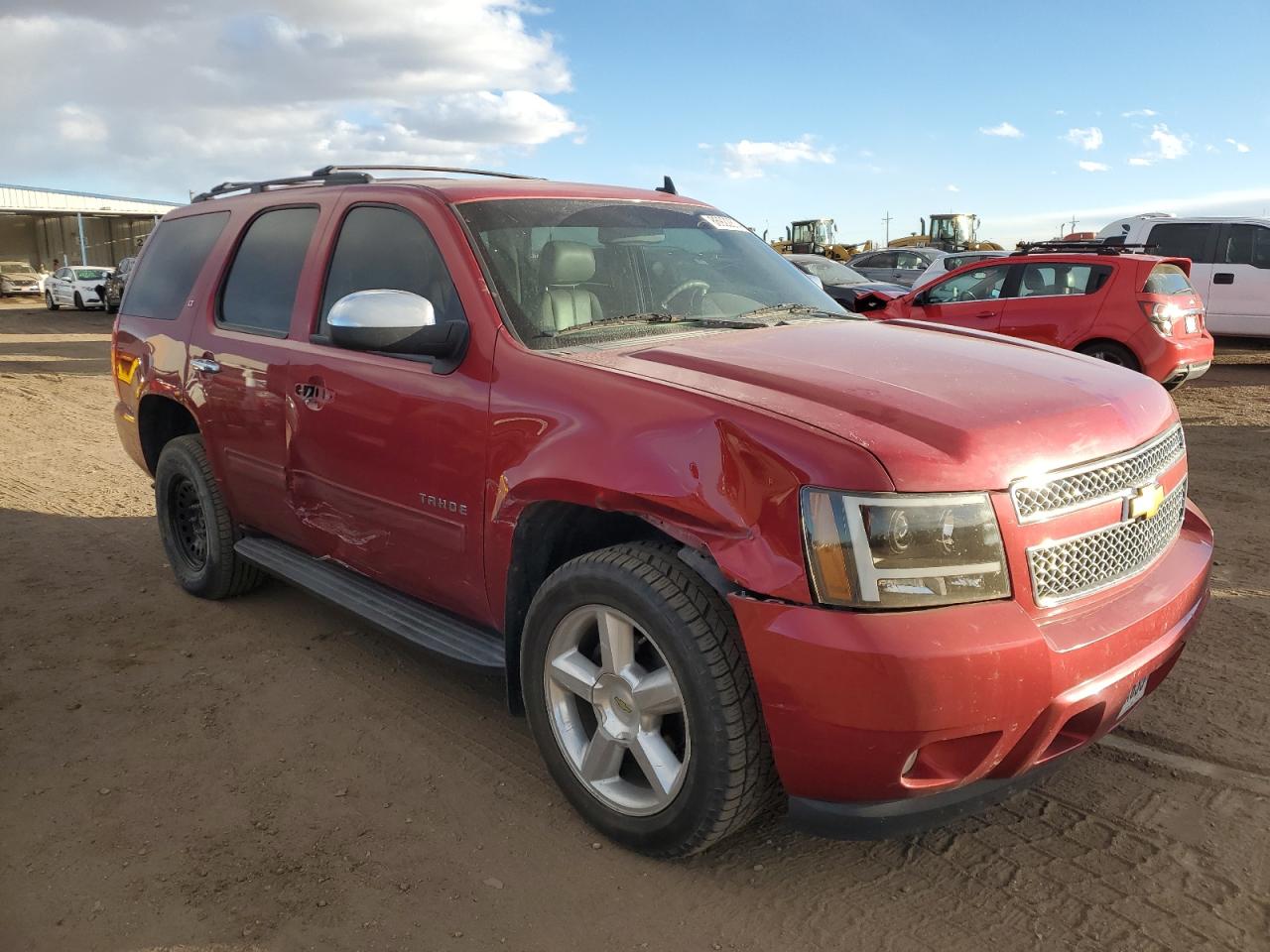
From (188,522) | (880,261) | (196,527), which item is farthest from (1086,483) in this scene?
(880,261)

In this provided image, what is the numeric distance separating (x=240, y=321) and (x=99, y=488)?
12.1 ft

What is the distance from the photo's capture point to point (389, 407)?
3291 mm

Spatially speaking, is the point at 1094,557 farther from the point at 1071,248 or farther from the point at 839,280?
the point at 839,280

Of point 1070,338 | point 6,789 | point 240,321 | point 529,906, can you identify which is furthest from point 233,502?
point 1070,338

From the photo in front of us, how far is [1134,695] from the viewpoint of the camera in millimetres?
2635

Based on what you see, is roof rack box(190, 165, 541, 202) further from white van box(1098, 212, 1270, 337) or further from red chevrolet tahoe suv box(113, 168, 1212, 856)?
white van box(1098, 212, 1270, 337)

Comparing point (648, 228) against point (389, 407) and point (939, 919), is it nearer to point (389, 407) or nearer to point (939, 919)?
point (389, 407)

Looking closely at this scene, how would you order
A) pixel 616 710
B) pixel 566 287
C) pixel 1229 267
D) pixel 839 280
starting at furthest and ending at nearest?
pixel 839 280
pixel 1229 267
pixel 566 287
pixel 616 710

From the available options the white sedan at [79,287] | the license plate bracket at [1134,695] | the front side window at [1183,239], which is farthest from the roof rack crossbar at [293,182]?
the white sedan at [79,287]

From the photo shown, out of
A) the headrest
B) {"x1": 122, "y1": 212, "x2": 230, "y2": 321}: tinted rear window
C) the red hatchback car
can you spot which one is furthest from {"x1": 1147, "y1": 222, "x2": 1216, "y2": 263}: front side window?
{"x1": 122, "y1": 212, "x2": 230, "y2": 321}: tinted rear window

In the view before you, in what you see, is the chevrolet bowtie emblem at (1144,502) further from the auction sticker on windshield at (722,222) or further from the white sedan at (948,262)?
the white sedan at (948,262)

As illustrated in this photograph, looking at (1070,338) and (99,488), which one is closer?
(99,488)

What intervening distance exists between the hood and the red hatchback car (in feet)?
23.1

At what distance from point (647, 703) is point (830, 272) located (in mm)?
14329
